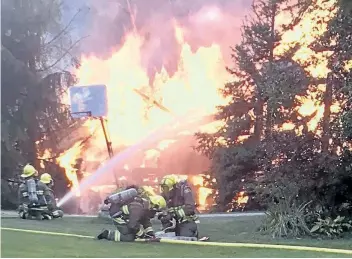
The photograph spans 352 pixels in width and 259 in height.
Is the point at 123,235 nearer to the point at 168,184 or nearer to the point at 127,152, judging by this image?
the point at 168,184

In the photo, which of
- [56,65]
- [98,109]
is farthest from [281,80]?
[56,65]

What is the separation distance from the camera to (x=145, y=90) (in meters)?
18.5

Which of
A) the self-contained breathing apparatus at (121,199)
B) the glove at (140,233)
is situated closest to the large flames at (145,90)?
the self-contained breathing apparatus at (121,199)

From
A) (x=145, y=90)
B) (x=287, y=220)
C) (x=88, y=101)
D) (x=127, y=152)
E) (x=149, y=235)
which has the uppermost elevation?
(x=145, y=90)

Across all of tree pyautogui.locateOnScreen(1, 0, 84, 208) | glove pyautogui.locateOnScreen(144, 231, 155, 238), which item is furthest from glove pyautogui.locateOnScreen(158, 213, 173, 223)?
tree pyautogui.locateOnScreen(1, 0, 84, 208)

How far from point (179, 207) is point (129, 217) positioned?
0.87 meters

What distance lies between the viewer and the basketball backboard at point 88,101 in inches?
603

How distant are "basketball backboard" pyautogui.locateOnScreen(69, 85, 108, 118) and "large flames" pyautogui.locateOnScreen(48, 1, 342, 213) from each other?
137 centimetres

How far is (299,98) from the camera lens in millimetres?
11609

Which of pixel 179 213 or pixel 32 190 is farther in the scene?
pixel 32 190

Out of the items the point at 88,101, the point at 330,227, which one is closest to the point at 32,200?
the point at 88,101

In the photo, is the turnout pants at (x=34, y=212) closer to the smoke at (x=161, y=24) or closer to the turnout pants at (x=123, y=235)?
the turnout pants at (x=123, y=235)

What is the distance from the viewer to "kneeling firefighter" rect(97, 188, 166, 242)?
29.3 ft

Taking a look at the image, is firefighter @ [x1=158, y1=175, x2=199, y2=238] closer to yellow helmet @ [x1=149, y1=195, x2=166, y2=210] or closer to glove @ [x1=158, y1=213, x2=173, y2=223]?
glove @ [x1=158, y1=213, x2=173, y2=223]
